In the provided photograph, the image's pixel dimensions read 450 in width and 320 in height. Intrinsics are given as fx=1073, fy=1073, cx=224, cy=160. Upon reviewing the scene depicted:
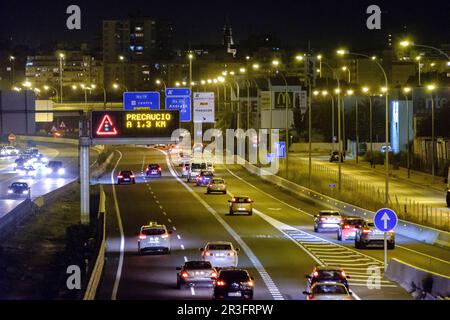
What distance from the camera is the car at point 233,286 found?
91.4 ft

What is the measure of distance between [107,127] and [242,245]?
11.6m

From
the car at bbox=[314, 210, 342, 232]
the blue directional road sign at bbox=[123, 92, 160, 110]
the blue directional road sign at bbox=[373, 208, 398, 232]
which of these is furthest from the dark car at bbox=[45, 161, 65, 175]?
the blue directional road sign at bbox=[373, 208, 398, 232]

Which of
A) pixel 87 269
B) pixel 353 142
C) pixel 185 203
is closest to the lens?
pixel 87 269

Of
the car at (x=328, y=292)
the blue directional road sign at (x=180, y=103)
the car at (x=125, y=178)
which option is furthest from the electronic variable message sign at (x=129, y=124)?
the car at (x=125, y=178)

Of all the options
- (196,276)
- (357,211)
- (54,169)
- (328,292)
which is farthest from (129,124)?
(54,169)

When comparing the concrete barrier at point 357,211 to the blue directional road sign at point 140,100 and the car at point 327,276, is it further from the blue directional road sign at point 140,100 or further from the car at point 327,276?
the car at point 327,276

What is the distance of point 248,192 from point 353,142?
1942 inches

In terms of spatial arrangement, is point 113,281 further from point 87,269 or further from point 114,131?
point 114,131

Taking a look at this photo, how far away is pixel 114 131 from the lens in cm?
5181

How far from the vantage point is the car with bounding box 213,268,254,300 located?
2784 centimetres

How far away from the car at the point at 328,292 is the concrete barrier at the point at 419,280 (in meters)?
2.90

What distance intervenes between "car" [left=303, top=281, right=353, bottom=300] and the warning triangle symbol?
26.3m
